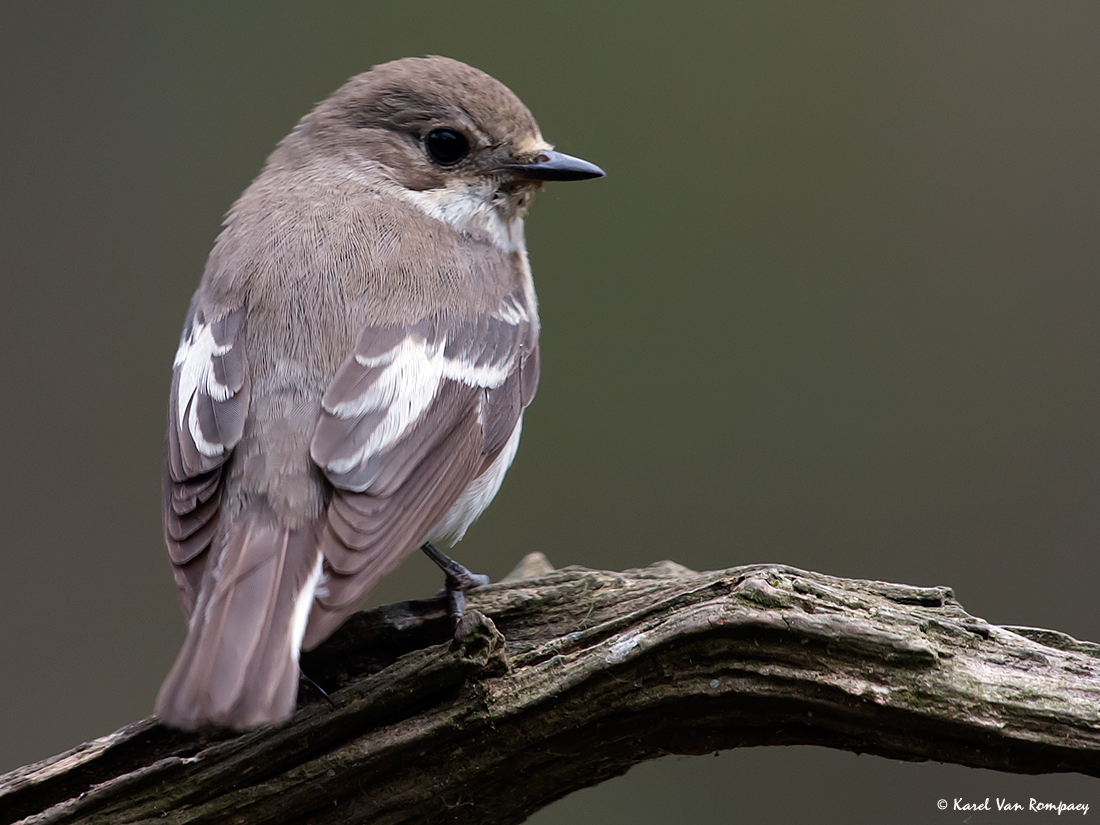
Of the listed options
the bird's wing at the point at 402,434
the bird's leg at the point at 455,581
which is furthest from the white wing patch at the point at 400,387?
the bird's leg at the point at 455,581

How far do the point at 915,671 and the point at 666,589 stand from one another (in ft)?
2.13

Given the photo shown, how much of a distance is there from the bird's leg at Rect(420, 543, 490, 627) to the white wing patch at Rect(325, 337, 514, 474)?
46 centimetres

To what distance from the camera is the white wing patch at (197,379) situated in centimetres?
259

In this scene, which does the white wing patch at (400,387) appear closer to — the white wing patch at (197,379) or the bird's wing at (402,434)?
the bird's wing at (402,434)

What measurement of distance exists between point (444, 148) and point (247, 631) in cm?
201

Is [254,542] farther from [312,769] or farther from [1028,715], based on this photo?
[1028,715]

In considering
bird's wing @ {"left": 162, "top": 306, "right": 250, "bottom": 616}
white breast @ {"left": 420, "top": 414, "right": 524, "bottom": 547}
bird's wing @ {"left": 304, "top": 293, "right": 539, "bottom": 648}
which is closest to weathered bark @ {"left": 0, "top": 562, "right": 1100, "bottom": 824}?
bird's wing @ {"left": 304, "top": 293, "right": 539, "bottom": 648}

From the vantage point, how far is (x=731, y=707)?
2.40m

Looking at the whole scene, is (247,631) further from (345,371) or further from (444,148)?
(444,148)

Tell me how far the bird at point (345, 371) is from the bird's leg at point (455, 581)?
1 centimetres

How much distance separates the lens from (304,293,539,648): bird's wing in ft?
7.59

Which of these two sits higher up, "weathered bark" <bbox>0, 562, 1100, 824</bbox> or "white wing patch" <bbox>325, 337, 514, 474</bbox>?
"white wing patch" <bbox>325, 337, 514, 474</bbox>

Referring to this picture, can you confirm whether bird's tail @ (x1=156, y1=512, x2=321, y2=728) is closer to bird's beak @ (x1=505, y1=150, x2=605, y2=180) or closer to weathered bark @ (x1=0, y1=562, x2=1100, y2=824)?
weathered bark @ (x1=0, y1=562, x2=1100, y2=824)

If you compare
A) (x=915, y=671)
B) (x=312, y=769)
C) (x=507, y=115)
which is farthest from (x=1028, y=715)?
(x=507, y=115)
